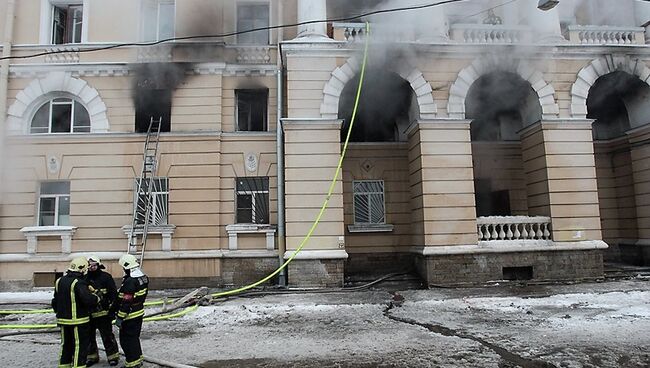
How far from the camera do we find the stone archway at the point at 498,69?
12.3 metres

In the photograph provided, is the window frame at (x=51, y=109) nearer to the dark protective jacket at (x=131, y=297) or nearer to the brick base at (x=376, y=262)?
the brick base at (x=376, y=262)

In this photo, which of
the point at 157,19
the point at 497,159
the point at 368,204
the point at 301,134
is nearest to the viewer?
the point at 301,134

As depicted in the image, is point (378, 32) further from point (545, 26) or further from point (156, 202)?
point (156, 202)

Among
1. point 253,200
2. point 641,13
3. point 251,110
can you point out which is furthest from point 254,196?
point 641,13

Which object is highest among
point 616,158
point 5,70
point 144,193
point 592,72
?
point 5,70

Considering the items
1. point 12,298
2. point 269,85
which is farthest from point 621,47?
point 12,298

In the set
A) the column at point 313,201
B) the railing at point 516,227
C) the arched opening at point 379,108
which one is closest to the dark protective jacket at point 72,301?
the column at point 313,201

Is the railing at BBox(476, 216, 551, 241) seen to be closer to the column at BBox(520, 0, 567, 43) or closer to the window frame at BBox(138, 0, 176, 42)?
the column at BBox(520, 0, 567, 43)

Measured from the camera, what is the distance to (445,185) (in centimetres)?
1195

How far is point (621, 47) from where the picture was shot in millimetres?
12609

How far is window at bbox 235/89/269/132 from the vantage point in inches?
543

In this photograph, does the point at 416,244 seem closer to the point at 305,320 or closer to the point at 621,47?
the point at 305,320

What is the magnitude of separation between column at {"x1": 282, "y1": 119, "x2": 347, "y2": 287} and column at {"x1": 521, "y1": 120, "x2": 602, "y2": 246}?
571 cm

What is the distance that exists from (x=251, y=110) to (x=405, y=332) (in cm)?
898
